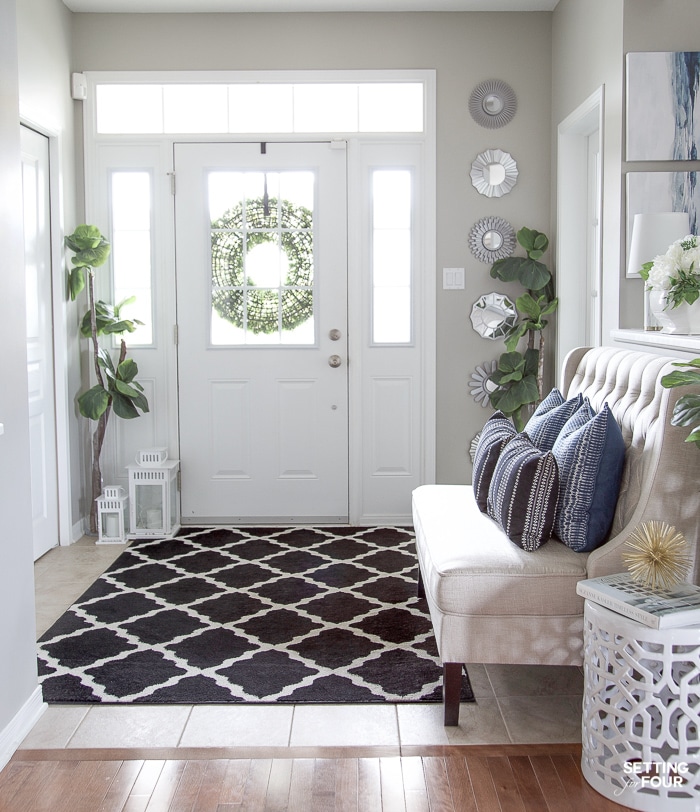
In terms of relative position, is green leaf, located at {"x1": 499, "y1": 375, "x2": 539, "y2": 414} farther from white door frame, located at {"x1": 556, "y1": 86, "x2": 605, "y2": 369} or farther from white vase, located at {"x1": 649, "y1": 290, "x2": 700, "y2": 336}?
white vase, located at {"x1": 649, "y1": 290, "x2": 700, "y2": 336}

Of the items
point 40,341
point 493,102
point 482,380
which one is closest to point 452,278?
point 482,380

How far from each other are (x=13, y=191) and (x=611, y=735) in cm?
215

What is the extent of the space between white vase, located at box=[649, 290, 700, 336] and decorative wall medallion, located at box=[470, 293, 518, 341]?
1852 millimetres

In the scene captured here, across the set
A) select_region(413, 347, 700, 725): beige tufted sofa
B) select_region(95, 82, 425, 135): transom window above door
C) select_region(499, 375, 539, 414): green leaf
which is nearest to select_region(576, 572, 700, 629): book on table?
select_region(413, 347, 700, 725): beige tufted sofa

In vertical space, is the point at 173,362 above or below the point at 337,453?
above

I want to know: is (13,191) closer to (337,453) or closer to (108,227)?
(108,227)

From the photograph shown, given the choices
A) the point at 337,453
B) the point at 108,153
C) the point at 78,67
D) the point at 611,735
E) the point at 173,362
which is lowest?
the point at 611,735

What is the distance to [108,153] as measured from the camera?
4.70m

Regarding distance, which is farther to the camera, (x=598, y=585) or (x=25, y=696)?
(x=25, y=696)

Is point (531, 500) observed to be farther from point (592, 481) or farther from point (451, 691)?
point (451, 691)

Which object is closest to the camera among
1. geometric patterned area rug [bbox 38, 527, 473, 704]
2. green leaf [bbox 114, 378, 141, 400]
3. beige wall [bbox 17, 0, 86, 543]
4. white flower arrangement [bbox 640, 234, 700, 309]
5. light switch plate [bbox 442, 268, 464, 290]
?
white flower arrangement [bbox 640, 234, 700, 309]

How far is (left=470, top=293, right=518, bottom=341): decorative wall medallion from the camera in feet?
15.5

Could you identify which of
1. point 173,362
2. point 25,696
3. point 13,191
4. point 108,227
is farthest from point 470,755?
point 108,227

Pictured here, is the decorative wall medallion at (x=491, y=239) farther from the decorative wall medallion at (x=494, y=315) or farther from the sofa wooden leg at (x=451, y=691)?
the sofa wooden leg at (x=451, y=691)
